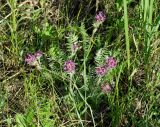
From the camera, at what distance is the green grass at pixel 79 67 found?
6.11 feet

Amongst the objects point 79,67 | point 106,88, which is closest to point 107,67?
point 106,88

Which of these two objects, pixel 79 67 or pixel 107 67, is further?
pixel 79 67

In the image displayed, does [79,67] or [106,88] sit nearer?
[106,88]

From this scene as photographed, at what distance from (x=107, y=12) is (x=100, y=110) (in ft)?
1.99

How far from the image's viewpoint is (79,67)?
208cm

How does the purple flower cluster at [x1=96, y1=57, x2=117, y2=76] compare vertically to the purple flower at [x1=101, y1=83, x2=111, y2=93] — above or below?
above

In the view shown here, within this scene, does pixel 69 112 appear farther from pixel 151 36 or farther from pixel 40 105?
pixel 151 36

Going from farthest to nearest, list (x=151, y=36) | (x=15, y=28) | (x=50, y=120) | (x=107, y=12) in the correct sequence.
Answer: (x=107, y=12)
(x=15, y=28)
(x=151, y=36)
(x=50, y=120)

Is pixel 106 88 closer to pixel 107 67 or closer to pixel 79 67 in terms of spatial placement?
pixel 107 67

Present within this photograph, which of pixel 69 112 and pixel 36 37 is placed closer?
pixel 69 112

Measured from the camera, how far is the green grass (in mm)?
1863

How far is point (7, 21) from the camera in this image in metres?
2.20

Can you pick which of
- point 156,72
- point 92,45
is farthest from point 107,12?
point 156,72

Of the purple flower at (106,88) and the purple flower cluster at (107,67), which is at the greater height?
the purple flower cluster at (107,67)
